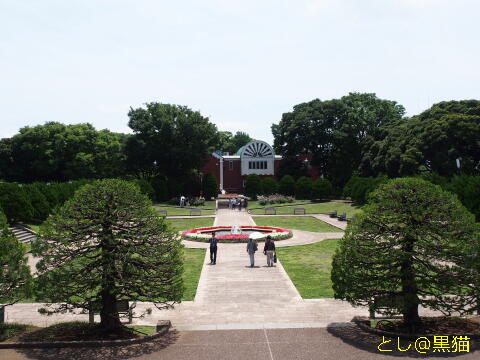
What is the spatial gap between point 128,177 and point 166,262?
173ft

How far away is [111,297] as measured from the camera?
10.4 m

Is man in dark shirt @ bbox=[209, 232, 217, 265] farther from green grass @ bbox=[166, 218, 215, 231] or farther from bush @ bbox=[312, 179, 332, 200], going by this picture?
bush @ bbox=[312, 179, 332, 200]

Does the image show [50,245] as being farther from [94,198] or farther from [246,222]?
[246,222]

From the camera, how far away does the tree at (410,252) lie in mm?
9820

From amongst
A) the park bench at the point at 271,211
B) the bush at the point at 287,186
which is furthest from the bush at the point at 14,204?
the bush at the point at 287,186

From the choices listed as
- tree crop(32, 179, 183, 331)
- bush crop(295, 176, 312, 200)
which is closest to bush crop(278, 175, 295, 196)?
bush crop(295, 176, 312, 200)

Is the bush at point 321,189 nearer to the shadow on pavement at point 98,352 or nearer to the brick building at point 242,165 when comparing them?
the brick building at point 242,165

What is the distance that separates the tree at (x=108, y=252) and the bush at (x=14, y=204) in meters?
21.9

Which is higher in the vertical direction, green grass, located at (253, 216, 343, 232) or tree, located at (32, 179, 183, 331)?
tree, located at (32, 179, 183, 331)

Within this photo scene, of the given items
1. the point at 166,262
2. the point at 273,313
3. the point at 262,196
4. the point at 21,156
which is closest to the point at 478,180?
the point at 273,313

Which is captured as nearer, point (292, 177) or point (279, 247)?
point (279, 247)

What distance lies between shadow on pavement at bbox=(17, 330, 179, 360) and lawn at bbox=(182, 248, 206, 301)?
3.72 meters

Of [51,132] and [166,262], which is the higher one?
[51,132]

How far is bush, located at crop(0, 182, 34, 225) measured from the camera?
96.1 ft
